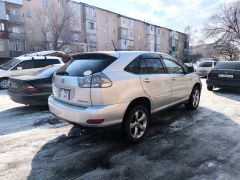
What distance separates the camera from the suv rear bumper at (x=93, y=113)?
358cm

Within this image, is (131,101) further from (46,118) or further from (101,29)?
(101,29)

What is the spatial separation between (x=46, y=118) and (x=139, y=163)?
130 inches

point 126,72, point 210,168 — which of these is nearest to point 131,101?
point 126,72

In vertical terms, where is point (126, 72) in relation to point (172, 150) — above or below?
above

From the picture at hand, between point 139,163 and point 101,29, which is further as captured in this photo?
point 101,29

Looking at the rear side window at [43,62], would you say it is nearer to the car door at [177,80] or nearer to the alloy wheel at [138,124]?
the car door at [177,80]

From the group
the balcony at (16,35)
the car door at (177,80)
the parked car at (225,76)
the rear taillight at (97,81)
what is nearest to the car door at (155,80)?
the car door at (177,80)

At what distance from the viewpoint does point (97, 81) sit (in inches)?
142

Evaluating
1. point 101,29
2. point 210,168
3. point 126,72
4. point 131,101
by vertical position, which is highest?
point 101,29

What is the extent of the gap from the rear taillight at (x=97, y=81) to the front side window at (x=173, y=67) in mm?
1999

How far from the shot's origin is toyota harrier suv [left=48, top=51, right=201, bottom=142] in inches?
143

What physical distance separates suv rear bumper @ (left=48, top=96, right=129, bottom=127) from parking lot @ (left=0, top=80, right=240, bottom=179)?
0.24 meters

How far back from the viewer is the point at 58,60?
11.2 meters

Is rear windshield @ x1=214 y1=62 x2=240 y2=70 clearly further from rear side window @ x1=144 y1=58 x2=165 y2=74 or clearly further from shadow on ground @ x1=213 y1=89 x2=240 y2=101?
rear side window @ x1=144 y1=58 x2=165 y2=74
